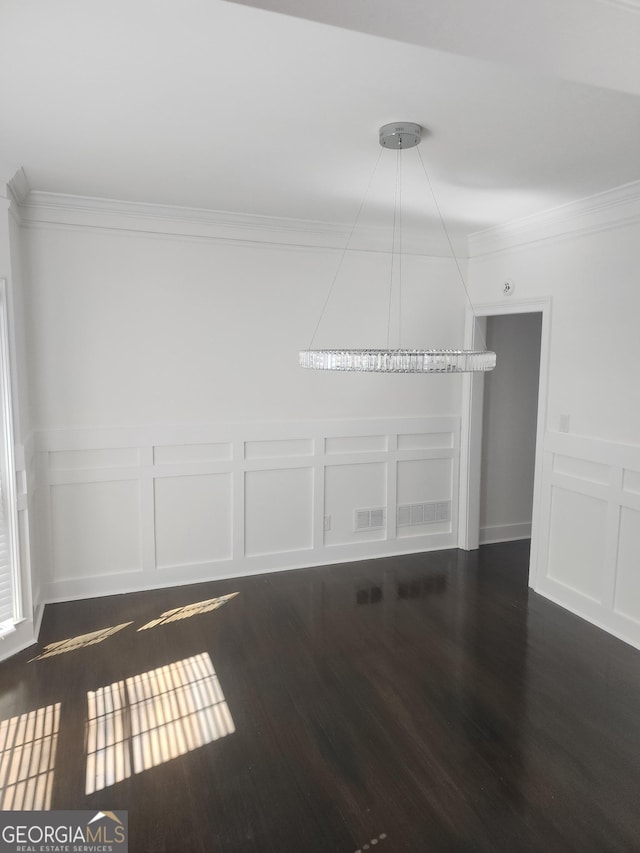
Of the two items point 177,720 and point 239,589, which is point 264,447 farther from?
point 177,720

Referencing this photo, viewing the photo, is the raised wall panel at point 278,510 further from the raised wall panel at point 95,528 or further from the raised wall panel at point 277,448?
the raised wall panel at point 95,528

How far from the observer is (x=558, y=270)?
3818 millimetres

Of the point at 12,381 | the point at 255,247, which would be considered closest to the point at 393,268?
the point at 255,247

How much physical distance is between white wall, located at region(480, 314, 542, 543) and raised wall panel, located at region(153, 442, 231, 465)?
2311 mm

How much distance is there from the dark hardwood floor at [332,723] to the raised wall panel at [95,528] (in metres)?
0.25

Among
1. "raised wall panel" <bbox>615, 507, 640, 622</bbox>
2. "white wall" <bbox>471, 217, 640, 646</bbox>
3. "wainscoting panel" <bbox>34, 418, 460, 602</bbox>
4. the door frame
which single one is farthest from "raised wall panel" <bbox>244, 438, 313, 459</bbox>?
"raised wall panel" <bbox>615, 507, 640, 622</bbox>

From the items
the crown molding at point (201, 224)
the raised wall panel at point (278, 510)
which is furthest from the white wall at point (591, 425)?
the raised wall panel at point (278, 510)

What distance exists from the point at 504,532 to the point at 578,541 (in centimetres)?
148

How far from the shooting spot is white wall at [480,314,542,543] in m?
5.03

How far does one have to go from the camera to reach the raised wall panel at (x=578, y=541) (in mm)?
3580

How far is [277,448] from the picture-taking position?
432cm

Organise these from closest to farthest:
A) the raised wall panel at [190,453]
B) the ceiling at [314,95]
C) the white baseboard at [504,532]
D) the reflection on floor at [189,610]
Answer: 1. the ceiling at [314,95]
2. the reflection on floor at [189,610]
3. the raised wall panel at [190,453]
4. the white baseboard at [504,532]

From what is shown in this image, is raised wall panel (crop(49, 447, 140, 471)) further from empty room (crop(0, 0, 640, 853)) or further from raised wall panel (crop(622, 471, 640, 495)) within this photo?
raised wall panel (crop(622, 471, 640, 495))

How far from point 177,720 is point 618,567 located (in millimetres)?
2600
